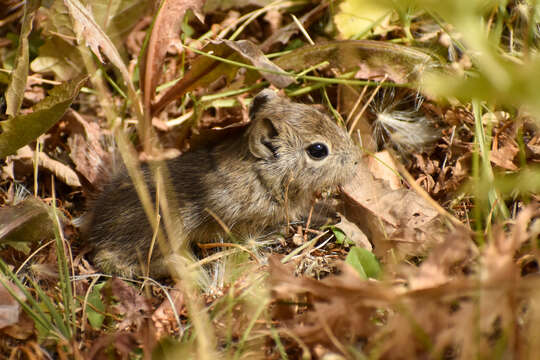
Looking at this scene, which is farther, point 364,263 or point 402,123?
point 402,123

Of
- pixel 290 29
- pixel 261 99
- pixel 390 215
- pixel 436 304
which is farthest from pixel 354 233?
pixel 290 29

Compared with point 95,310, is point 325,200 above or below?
below

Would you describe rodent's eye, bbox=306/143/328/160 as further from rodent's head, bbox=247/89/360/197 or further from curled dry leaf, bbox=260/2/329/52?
curled dry leaf, bbox=260/2/329/52

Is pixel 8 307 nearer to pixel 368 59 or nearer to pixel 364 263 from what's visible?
pixel 364 263

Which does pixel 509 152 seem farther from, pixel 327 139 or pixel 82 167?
pixel 82 167

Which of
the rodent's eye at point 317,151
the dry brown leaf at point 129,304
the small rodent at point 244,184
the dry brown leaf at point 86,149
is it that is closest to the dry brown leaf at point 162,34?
the dry brown leaf at point 86,149

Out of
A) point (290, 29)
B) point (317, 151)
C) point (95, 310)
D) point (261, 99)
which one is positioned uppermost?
point (290, 29)

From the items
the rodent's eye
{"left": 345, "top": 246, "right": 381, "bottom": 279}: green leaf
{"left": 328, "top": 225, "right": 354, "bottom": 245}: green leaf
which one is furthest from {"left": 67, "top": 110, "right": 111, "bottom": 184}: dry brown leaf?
{"left": 345, "top": 246, "right": 381, "bottom": 279}: green leaf
